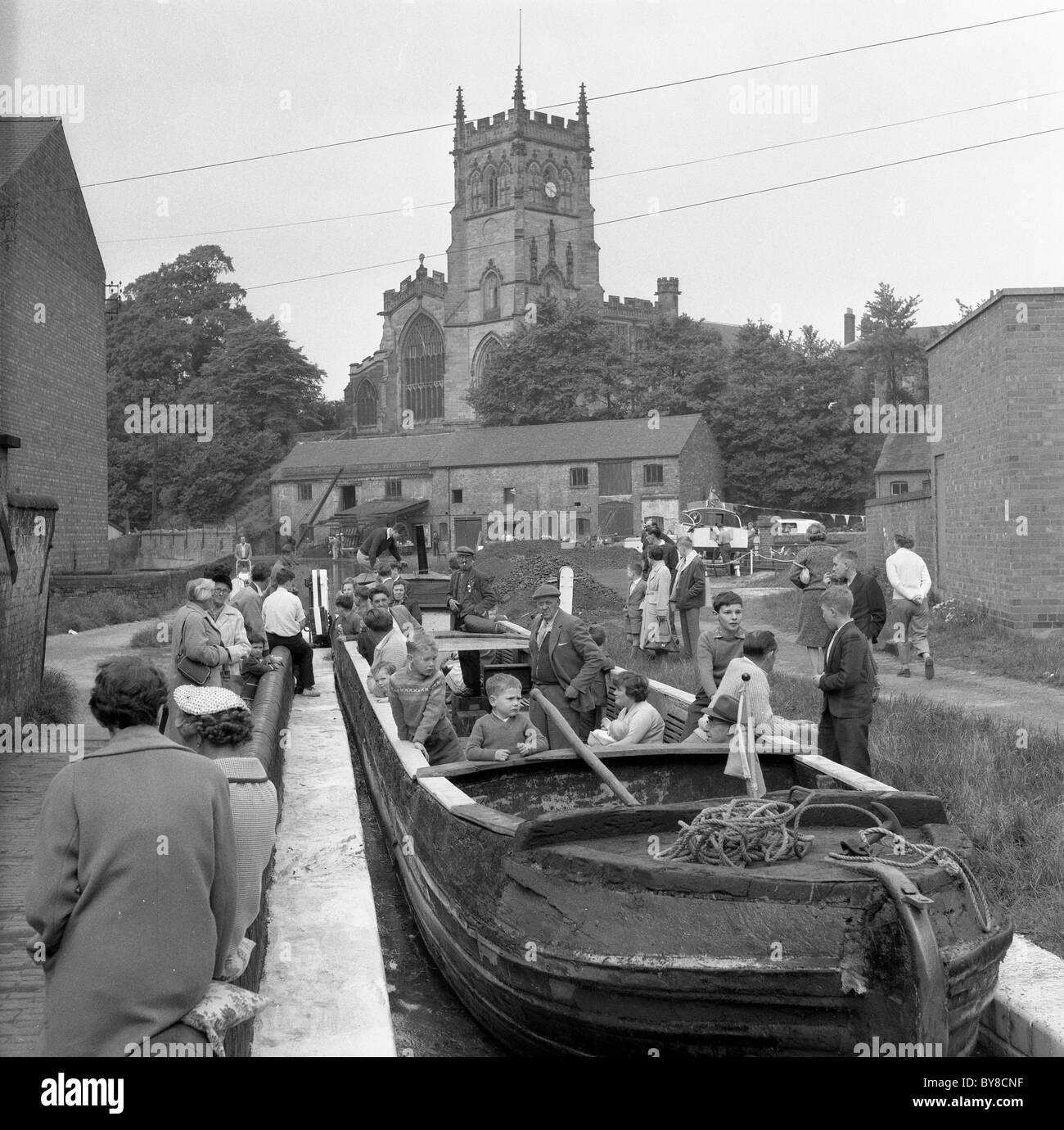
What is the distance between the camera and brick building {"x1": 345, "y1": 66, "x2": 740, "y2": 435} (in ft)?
289

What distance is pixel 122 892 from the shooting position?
354cm

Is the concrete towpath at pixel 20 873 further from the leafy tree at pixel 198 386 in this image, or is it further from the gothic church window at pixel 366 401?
the gothic church window at pixel 366 401

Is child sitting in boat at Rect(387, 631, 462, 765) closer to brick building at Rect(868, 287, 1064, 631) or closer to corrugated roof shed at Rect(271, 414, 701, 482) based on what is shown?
brick building at Rect(868, 287, 1064, 631)

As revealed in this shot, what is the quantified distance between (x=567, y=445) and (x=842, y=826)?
175 feet

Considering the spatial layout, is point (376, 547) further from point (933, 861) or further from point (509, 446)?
point (509, 446)

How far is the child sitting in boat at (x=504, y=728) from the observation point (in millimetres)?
8422

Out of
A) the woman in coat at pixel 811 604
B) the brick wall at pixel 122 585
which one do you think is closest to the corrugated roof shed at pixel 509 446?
the brick wall at pixel 122 585

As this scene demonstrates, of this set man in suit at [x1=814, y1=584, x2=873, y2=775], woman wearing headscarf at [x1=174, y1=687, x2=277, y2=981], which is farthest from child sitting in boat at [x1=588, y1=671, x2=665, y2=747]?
woman wearing headscarf at [x1=174, y1=687, x2=277, y2=981]

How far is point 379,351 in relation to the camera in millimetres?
93812

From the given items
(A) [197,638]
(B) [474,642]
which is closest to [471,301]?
(B) [474,642]

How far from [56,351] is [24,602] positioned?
59.7 feet

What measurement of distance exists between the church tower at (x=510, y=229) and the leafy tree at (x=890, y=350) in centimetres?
2376

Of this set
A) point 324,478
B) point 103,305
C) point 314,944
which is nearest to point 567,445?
point 324,478
